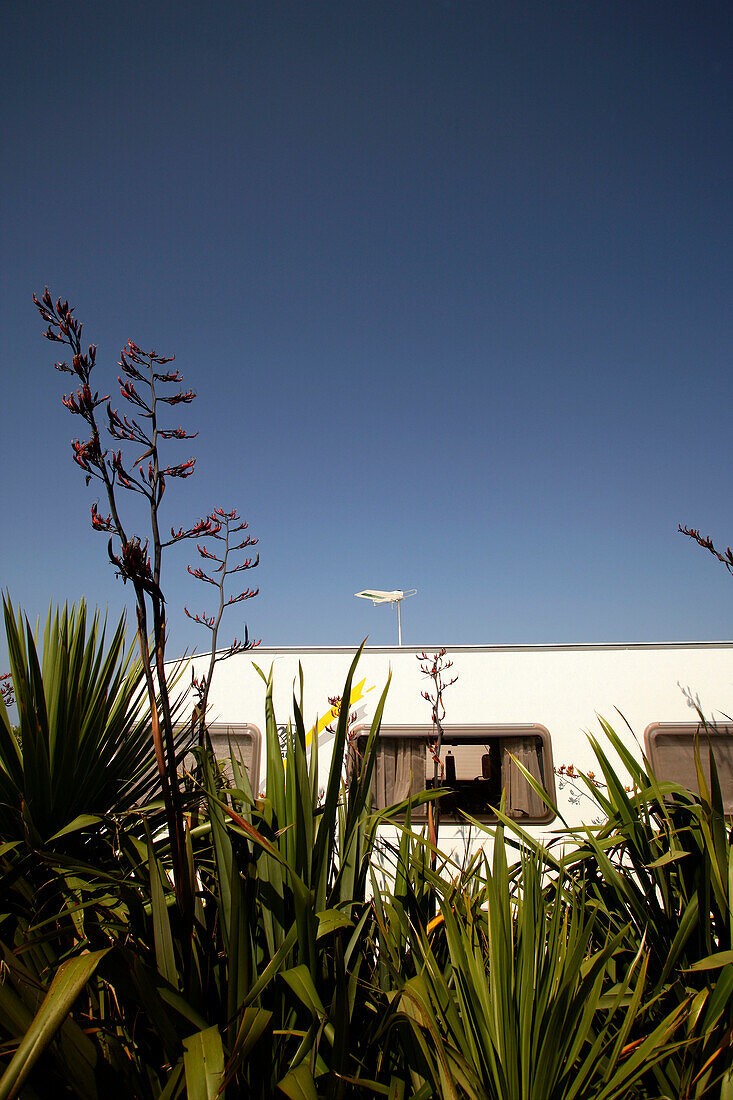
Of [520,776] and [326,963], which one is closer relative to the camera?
[326,963]

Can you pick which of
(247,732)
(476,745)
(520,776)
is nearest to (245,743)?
(247,732)

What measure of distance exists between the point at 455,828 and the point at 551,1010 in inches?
140

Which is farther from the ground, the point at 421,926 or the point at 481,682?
the point at 481,682

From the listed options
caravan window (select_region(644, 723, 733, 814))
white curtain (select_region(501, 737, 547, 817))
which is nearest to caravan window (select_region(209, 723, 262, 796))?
white curtain (select_region(501, 737, 547, 817))

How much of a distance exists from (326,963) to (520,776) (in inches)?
152

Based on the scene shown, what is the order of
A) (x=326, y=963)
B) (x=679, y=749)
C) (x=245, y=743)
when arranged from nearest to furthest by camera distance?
(x=326, y=963), (x=679, y=749), (x=245, y=743)

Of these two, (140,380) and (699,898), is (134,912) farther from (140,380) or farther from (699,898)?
(699,898)

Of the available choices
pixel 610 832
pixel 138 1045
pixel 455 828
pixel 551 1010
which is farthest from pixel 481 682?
pixel 138 1045

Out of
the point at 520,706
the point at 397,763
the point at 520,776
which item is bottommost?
the point at 520,776

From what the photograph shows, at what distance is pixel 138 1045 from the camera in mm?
1488

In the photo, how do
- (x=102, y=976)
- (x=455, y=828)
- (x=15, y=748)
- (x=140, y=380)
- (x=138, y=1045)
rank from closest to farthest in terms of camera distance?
1. (x=138, y=1045)
2. (x=140, y=380)
3. (x=102, y=976)
4. (x=15, y=748)
5. (x=455, y=828)

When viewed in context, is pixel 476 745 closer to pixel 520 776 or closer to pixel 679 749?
pixel 520 776

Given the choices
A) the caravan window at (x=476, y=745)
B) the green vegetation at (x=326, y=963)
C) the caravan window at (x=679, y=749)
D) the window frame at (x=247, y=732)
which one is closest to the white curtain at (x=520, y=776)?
the caravan window at (x=476, y=745)

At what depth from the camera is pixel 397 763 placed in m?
5.14
